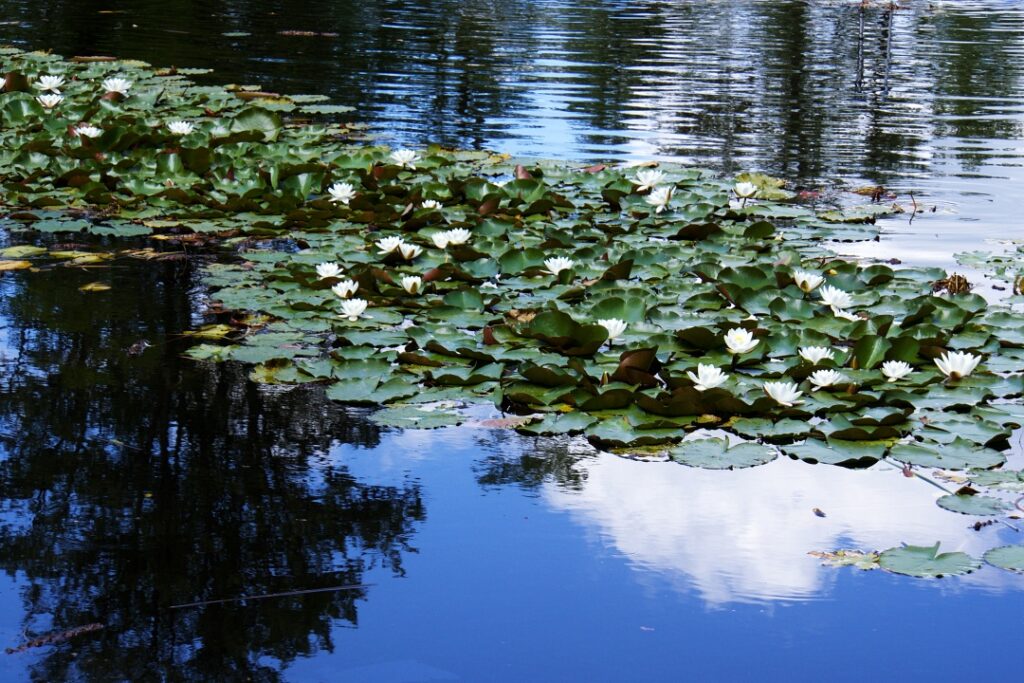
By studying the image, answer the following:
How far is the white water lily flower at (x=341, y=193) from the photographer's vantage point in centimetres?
579

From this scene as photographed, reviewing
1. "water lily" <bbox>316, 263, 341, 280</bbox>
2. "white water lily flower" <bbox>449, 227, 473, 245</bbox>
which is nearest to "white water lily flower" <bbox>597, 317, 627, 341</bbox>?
"water lily" <bbox>316, 263, 341, 280</bbox>

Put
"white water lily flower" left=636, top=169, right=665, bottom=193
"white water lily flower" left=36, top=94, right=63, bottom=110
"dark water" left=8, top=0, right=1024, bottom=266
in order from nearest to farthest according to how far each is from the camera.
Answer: "white water lily flower" left=636, top=169, right=665, bottom=193, "dark water" left=8, top=0, right=1024, bottom=266, "white water lily flower" left=36, top=94, right=63, bottom=110

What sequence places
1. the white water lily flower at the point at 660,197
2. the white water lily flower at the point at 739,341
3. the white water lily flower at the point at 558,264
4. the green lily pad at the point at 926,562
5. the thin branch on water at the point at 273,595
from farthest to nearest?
the white water lily flower at the point at 660,197, the white water lily flower at the point at 558,264, the white water lily flower at the point at 739,341, the green lily pad at the point at 926,562, the thin branch on water at the point at 273,595

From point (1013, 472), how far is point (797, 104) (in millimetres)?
7030

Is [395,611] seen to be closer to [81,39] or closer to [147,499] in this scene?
[147,499]

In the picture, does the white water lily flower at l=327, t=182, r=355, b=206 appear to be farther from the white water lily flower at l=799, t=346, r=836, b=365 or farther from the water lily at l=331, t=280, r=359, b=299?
the white water lily flower at l=799, t=346, r=836, b=365

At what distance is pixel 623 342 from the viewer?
3965 mm

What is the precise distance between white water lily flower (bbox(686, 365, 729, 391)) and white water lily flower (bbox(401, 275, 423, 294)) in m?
1.38

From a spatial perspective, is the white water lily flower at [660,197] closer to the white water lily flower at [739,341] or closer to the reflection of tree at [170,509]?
the white water lily flower at [739,341]

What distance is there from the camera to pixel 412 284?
4465 mm

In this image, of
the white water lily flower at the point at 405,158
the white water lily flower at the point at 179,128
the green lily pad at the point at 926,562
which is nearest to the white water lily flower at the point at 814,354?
the green lily pad at the point at 926,562

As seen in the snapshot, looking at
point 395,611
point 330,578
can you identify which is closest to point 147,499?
point 330,578

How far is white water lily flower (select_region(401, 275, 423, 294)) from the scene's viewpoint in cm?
447

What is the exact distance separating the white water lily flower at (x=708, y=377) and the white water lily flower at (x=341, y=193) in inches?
111
